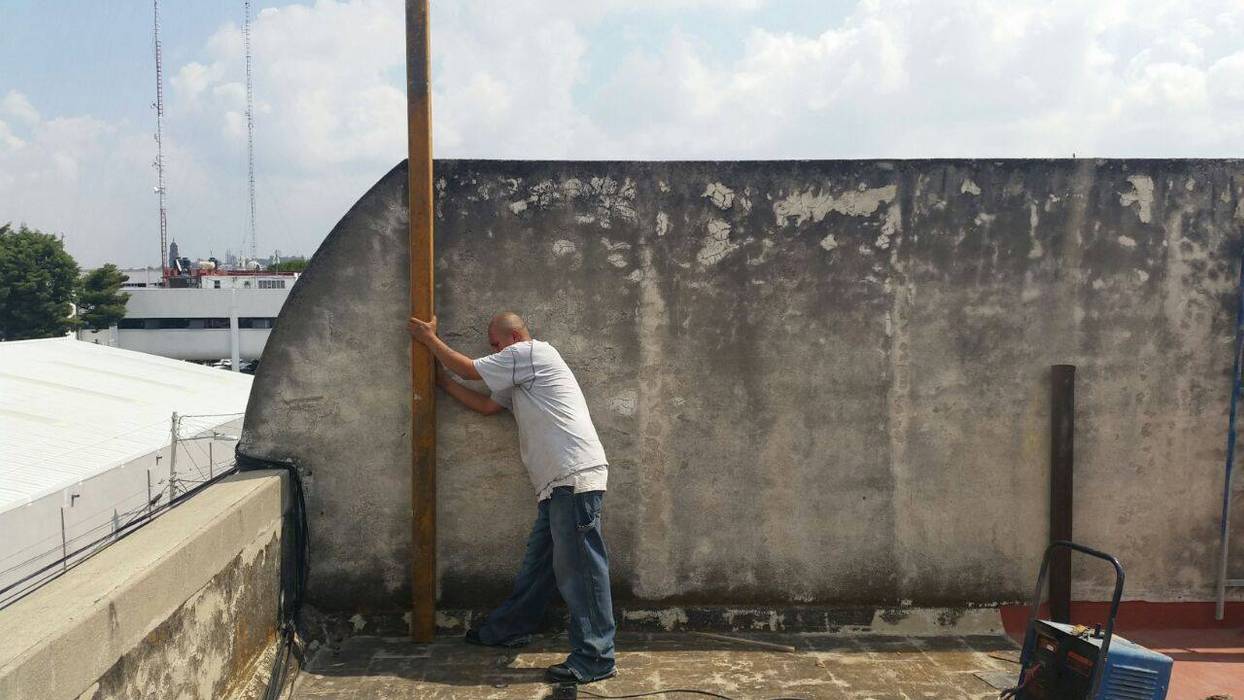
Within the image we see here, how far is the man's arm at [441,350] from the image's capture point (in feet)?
13.1

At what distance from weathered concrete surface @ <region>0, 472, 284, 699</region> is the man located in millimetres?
1180

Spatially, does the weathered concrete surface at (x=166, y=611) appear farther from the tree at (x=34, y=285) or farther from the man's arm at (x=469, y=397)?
the tree at (x=34, y=285)

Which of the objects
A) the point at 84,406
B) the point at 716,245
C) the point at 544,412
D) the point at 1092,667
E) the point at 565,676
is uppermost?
the point at 716,245

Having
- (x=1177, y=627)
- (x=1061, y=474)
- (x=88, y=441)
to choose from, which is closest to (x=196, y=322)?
(x=88, y=441)

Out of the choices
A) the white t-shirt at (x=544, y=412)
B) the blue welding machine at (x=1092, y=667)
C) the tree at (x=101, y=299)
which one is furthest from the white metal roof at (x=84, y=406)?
the tree at (x=101, y=299)

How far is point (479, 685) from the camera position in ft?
12.3

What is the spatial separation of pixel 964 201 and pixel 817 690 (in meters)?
2.59

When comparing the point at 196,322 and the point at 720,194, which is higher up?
the point at 720,194

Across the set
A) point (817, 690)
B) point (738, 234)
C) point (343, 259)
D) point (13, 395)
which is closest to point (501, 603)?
point (817, 690)

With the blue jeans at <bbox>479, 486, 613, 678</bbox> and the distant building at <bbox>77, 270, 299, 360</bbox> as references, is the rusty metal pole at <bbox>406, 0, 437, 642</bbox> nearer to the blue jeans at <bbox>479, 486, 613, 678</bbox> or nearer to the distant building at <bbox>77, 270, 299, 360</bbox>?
the blue jeans at <bbox>479, 486, 613, 678</bbox>

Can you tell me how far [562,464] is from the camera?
380 cm

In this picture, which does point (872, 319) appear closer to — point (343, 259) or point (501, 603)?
point (501, 603)

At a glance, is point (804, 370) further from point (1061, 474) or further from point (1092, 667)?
point (1092, 667)

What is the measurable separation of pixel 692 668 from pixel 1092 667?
1.72 meters
